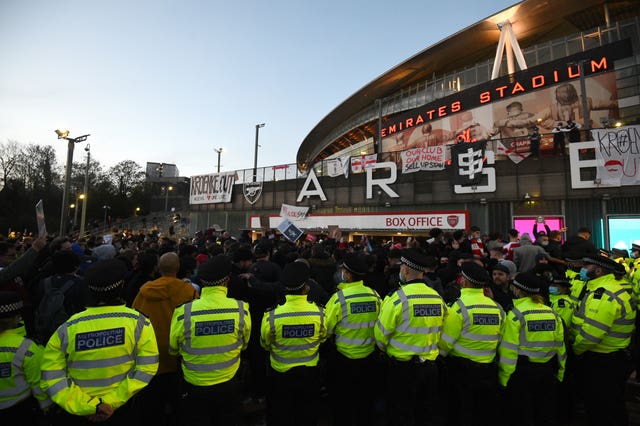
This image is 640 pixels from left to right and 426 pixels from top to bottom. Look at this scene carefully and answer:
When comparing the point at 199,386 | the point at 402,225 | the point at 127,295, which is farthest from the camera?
the point at 402,225

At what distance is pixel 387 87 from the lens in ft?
121

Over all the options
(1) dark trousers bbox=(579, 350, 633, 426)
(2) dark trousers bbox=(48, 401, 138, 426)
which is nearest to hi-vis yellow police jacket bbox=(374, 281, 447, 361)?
(1) dark trousers bbox=(579, 350, 633, 426)

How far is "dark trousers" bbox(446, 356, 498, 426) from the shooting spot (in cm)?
372

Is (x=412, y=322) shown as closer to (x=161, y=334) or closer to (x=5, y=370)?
(x=161, y=334)

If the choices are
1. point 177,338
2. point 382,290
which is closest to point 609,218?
point 382,290

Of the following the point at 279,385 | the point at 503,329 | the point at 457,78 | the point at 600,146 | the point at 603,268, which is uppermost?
the point at 457,78

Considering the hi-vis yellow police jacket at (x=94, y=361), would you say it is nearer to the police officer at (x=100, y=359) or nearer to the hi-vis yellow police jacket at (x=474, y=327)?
the police officer at (x=100, y=359)

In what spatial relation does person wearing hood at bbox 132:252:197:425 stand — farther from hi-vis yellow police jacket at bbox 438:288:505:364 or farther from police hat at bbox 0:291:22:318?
hi-vis yellow police jacket at bbox 438:288:505:364

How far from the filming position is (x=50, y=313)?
4047 mm

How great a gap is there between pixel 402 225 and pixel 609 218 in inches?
363

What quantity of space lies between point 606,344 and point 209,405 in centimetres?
480

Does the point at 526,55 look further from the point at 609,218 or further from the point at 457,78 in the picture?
the point at 609,218

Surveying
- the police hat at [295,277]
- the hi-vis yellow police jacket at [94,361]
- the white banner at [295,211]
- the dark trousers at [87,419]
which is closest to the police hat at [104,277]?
the hi-vis yellow police jacket at [94,361]

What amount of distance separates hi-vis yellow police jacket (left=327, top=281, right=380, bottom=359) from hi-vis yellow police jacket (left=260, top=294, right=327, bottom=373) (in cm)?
37
